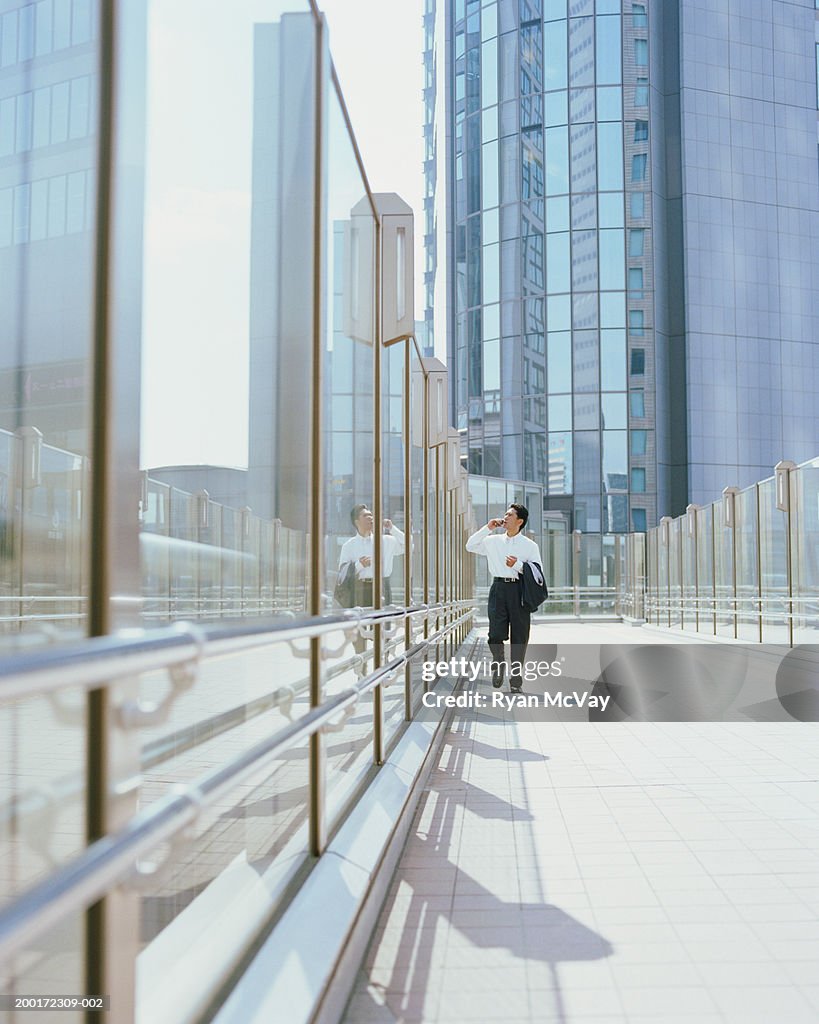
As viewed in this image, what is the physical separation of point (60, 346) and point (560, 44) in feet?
122

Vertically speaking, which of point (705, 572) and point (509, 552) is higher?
point (509, 552)

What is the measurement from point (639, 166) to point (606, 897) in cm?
3446

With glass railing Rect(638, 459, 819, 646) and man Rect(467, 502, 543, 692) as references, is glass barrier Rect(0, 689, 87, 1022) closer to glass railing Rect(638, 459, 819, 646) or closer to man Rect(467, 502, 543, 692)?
man Rect(467, 502, 543, 692)

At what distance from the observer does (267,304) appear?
262 centimetres

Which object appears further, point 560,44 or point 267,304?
point 560,44

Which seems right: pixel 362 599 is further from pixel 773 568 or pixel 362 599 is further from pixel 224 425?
pixel 773 568

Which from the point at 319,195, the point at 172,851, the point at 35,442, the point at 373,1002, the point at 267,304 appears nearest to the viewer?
the point at 172,851

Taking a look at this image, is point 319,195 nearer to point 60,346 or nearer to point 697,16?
point 60,346

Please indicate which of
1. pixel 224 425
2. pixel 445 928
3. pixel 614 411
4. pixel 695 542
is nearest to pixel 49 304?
pixel 224 425

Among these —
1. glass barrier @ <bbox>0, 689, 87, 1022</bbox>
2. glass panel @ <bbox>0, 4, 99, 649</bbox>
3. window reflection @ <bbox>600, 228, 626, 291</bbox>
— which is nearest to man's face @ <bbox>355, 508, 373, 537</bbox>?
glass panel @ <bbox>0, 4, 99, 649</bbox>

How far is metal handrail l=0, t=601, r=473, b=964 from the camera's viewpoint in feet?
3.32

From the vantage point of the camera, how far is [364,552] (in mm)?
4555

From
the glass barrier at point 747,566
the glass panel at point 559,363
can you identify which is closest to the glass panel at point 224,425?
the glass barrier at point 747,566

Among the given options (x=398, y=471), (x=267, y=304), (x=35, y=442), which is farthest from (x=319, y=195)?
(x=398, y=471)
